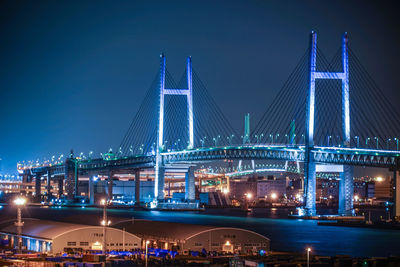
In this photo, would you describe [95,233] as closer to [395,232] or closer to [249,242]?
[249,242]

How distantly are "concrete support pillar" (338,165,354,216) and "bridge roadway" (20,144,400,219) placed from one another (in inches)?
62.1

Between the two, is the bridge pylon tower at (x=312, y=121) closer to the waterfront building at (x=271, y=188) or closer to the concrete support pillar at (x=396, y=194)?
the concrete support pillar at (x=396, y=194)

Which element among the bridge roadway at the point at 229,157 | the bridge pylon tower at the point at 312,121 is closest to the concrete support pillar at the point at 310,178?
the bridge pylon tower at the point at 312,121

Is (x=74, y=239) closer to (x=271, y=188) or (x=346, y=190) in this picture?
(x=346, y=190)

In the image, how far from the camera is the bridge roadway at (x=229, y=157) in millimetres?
49969

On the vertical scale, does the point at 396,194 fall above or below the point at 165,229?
above

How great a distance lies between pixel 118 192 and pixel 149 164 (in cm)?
3994

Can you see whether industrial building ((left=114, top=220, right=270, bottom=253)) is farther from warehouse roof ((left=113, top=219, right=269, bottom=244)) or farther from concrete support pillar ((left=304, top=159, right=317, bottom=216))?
concrete support pillar ((left=304, top=159, right=317, bottom=216))

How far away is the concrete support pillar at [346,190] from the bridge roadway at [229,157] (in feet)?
5.18

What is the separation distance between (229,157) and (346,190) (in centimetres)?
1168

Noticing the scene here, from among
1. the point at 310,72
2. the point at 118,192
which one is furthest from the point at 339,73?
the point at 118,192

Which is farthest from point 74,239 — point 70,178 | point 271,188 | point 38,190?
point 271,188

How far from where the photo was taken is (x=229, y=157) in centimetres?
6069

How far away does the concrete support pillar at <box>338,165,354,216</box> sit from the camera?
5253 cm
